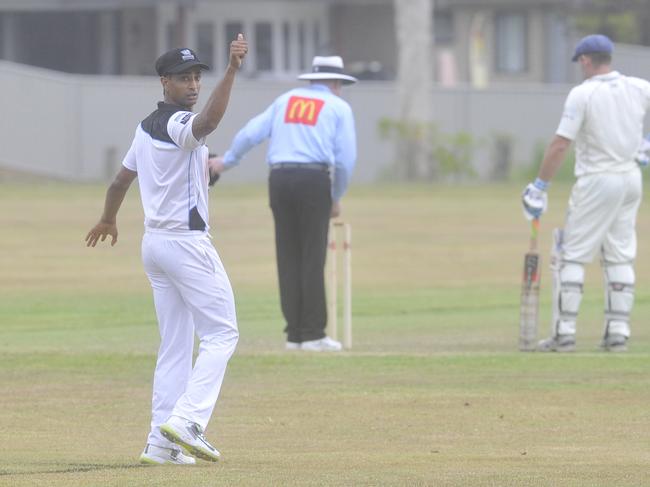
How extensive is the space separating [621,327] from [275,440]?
166 inches

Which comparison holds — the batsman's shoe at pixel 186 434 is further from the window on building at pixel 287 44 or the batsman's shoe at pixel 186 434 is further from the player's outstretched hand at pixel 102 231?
the window on building at pixel 287 44

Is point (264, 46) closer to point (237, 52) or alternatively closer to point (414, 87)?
point (414, 87)

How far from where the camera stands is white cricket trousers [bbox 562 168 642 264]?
11859 millimetres

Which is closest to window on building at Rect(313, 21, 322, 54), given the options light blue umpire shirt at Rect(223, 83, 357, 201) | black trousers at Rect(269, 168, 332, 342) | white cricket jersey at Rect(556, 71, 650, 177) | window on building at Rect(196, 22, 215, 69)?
window on building at Rect(196, 22, 215, 69)

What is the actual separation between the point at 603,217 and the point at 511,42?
37.8 m

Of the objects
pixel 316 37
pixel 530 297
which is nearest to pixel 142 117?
pixel 316 37

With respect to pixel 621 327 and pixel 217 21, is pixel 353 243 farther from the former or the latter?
pixel 217 21

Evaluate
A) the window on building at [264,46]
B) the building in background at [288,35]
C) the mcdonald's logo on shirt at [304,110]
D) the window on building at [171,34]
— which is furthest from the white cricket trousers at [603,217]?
the window on building at [264,46]

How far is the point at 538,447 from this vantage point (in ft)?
27.3

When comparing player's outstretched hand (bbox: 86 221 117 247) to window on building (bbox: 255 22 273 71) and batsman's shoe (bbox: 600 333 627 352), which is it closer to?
batsman's shoe (bbox: 600 333 627 352)

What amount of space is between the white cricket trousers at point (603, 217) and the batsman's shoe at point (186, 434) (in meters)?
5.06

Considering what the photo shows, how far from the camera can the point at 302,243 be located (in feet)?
40.9

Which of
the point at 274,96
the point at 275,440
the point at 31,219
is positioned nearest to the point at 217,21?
the point at 274,96

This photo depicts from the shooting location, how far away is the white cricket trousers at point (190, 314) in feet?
25.0
